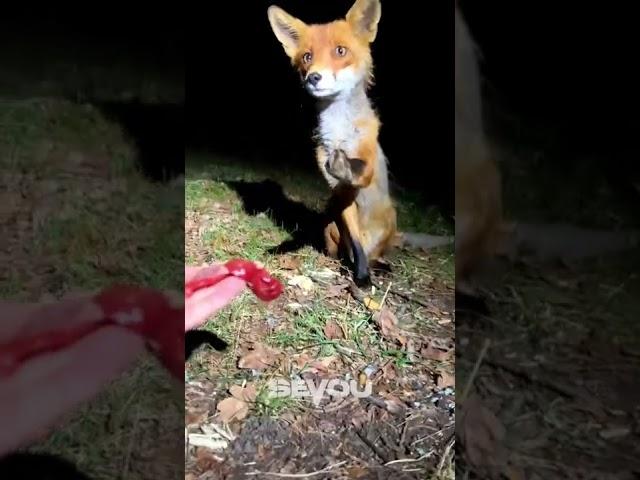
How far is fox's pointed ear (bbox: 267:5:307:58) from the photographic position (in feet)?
2.46

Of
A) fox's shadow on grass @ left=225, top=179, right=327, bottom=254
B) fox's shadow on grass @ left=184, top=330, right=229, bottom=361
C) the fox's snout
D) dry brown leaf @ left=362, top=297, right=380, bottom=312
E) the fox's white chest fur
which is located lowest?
fox's shadow on grass @ left=184, top=330, right=229, bottom=361

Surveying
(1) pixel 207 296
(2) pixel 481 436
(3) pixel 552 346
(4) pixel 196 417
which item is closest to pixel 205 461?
(4) pixel 196 417

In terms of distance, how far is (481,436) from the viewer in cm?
81

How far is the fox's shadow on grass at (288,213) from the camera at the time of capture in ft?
2.61

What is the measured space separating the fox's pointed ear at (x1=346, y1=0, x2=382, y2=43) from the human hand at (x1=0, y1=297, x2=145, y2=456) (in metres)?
0.34

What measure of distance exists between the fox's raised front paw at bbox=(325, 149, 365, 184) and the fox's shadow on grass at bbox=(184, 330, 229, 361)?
0.19 m

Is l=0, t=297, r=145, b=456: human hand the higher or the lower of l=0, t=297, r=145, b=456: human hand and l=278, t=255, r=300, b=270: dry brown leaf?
the lower

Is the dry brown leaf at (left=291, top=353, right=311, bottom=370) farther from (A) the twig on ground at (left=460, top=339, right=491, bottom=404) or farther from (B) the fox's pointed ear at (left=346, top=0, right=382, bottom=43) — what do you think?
(B) the fox's pointed ear at (left=346, top=0, right=382, bottom=43)

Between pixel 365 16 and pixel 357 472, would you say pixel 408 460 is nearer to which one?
pixel 357 472

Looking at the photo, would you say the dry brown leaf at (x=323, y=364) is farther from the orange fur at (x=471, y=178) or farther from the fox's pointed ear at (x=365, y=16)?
the fox's pointed ear at (x=365, y=16)

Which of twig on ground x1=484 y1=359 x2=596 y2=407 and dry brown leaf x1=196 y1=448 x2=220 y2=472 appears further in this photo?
twig on ground x1=484 y1=359 x2=596 y2=407

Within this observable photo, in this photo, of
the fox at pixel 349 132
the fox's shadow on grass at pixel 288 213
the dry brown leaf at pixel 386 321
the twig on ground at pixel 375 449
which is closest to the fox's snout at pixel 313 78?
the fox at pixel 349 132

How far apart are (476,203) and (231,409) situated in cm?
30

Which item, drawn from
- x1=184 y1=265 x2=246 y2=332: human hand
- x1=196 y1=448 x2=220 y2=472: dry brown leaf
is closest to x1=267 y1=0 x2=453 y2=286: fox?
x1=184 y1=265 x2=246 y2=332: human hand
